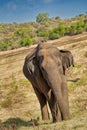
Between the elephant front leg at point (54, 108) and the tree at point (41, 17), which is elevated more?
the elephant front leg at point (54, 108)

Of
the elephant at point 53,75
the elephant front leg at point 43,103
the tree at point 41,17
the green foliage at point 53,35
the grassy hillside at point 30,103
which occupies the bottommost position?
the tree at point 41,17

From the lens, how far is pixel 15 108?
22.2 metres

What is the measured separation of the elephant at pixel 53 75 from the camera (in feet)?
44.9

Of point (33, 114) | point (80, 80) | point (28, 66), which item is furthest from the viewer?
point (80, 80)

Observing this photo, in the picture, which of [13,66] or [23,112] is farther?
[13,66]

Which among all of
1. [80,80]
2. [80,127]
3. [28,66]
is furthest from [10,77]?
[80,127]

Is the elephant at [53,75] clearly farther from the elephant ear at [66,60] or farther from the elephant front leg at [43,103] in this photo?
the elephant front leg at [43,103]

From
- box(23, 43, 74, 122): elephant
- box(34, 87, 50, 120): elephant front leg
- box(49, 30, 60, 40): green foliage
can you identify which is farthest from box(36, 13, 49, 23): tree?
box(23, 43, 74, 122): elephant

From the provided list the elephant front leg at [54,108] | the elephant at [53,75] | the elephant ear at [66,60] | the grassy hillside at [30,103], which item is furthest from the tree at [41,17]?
the elephant front leg at [54,108]

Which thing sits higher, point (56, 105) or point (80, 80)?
point (56, 105)

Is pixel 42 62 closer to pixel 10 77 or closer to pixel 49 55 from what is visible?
pixel 49 55

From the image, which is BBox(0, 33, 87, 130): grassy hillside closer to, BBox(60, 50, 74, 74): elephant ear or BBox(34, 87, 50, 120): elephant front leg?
BBox(34, 87, 50, 120): elephant front leg

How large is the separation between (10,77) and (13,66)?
5.51 meters

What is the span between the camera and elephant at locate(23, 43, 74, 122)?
13672 mm
